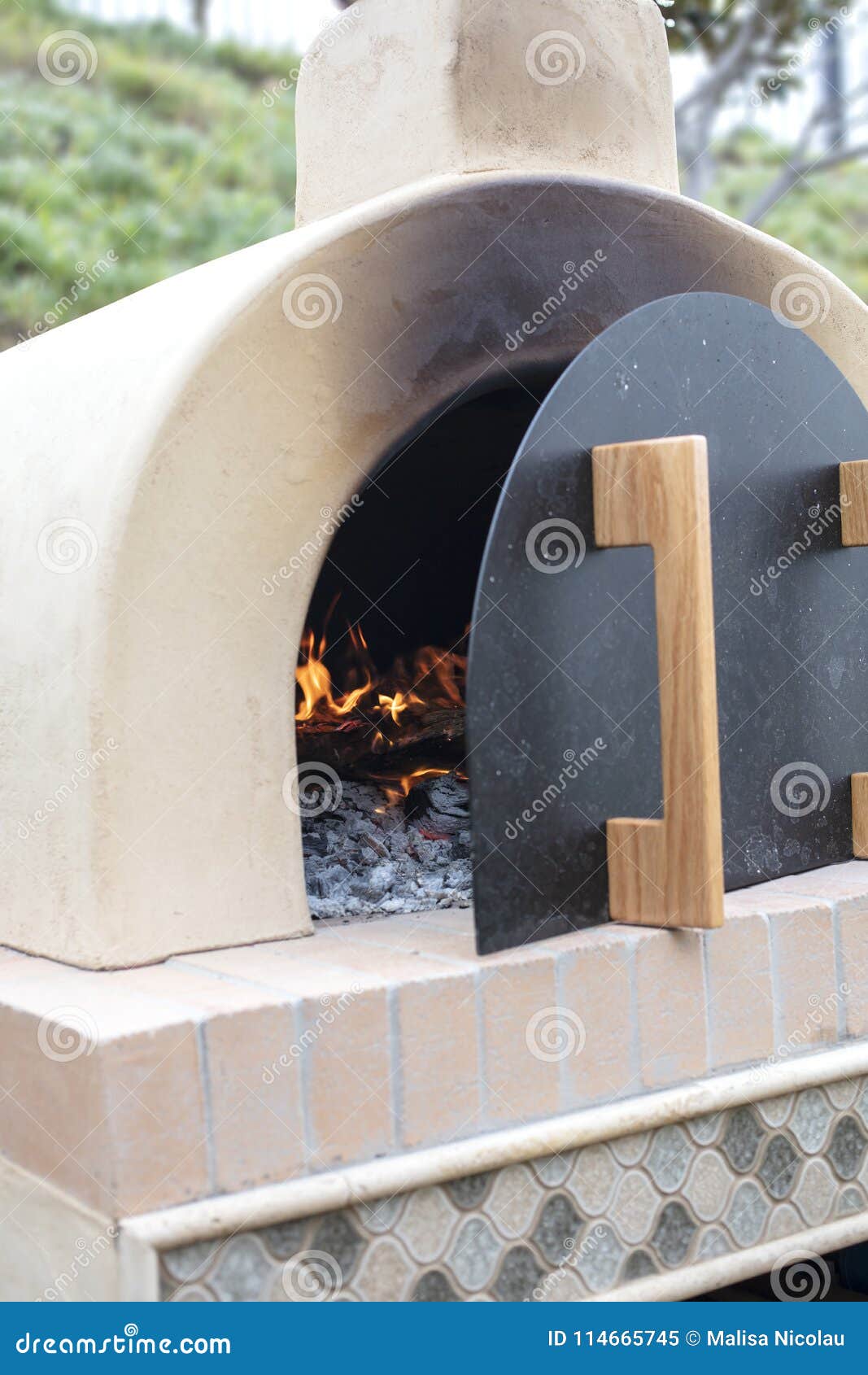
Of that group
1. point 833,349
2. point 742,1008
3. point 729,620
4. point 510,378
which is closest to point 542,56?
point 510,378

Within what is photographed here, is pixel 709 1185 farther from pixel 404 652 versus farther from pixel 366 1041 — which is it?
pixel 404 652

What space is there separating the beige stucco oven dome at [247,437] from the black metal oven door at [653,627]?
0.28 m

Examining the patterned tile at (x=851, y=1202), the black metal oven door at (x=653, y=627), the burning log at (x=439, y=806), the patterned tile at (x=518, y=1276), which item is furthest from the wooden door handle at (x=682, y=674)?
the burning log at (x=439, y=806)

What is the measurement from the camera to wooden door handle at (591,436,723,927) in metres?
2.29

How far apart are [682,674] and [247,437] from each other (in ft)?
2.73

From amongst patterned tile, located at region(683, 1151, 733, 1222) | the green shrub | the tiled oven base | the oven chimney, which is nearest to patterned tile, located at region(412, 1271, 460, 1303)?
the tiled oven base

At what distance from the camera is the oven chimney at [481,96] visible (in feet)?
9.12

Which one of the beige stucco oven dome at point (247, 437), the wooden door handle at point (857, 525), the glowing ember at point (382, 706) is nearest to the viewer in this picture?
the beige stucco oven dome at point (247, 437)

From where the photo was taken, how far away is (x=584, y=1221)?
2232mm

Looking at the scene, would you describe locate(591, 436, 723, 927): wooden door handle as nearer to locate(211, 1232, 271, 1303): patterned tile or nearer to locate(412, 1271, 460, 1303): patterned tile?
locate(412, 1271, 460, 1303): patterned tile

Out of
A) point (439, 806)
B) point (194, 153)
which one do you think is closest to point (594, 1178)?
point (439, 806)

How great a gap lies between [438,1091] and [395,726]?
1356 mm

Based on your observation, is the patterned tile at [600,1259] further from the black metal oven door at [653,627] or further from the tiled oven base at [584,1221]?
the black metal oven door at [653,627]

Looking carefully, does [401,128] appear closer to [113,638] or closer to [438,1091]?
[113,638]
